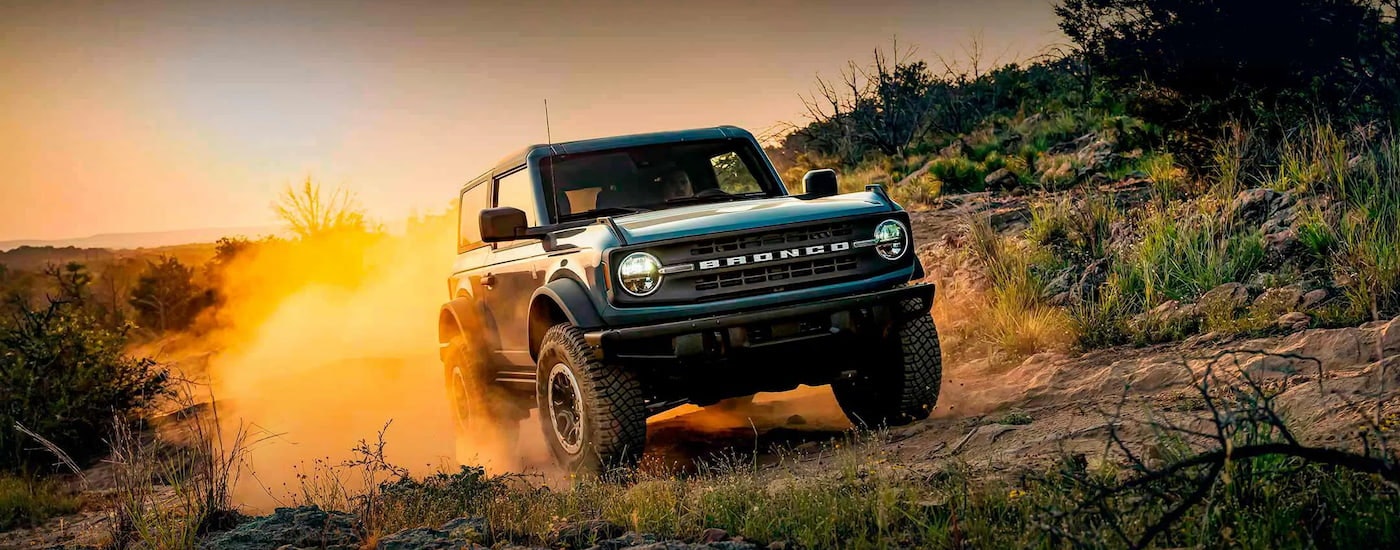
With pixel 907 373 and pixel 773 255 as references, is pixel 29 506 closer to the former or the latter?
pixel 773 255

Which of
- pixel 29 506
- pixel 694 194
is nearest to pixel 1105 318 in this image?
pixel 694 194

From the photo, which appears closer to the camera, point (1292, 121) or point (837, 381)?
point (837, 381)

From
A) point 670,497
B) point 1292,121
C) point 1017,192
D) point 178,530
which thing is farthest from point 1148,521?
point 1017,192

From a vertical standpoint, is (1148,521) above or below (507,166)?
below

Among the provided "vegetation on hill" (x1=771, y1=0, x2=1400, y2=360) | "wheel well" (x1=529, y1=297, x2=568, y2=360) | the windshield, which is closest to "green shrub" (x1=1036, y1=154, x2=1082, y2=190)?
"vegetation on hill" (x1=771, y1=0, x2=1400, y2=360)

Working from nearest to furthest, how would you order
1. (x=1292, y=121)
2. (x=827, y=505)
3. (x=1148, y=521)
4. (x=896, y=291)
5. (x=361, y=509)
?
(x=1148, y=521), (x=827, y=505), (x=361, y=509), (x=896, y=291), (x=1292, y=121)

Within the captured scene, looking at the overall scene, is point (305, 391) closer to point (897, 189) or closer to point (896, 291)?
point (897, 189)

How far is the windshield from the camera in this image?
23.2 feet

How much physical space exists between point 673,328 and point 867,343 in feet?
4.41

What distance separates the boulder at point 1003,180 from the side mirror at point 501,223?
11.8 meters

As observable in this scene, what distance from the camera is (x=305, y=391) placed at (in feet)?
53.2

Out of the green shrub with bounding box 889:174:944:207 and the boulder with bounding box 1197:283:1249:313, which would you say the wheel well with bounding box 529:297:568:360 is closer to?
the boulder with bounding box 1197:283:1249:313

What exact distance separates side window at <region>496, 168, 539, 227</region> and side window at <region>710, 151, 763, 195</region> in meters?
1.26

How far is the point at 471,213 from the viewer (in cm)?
891
